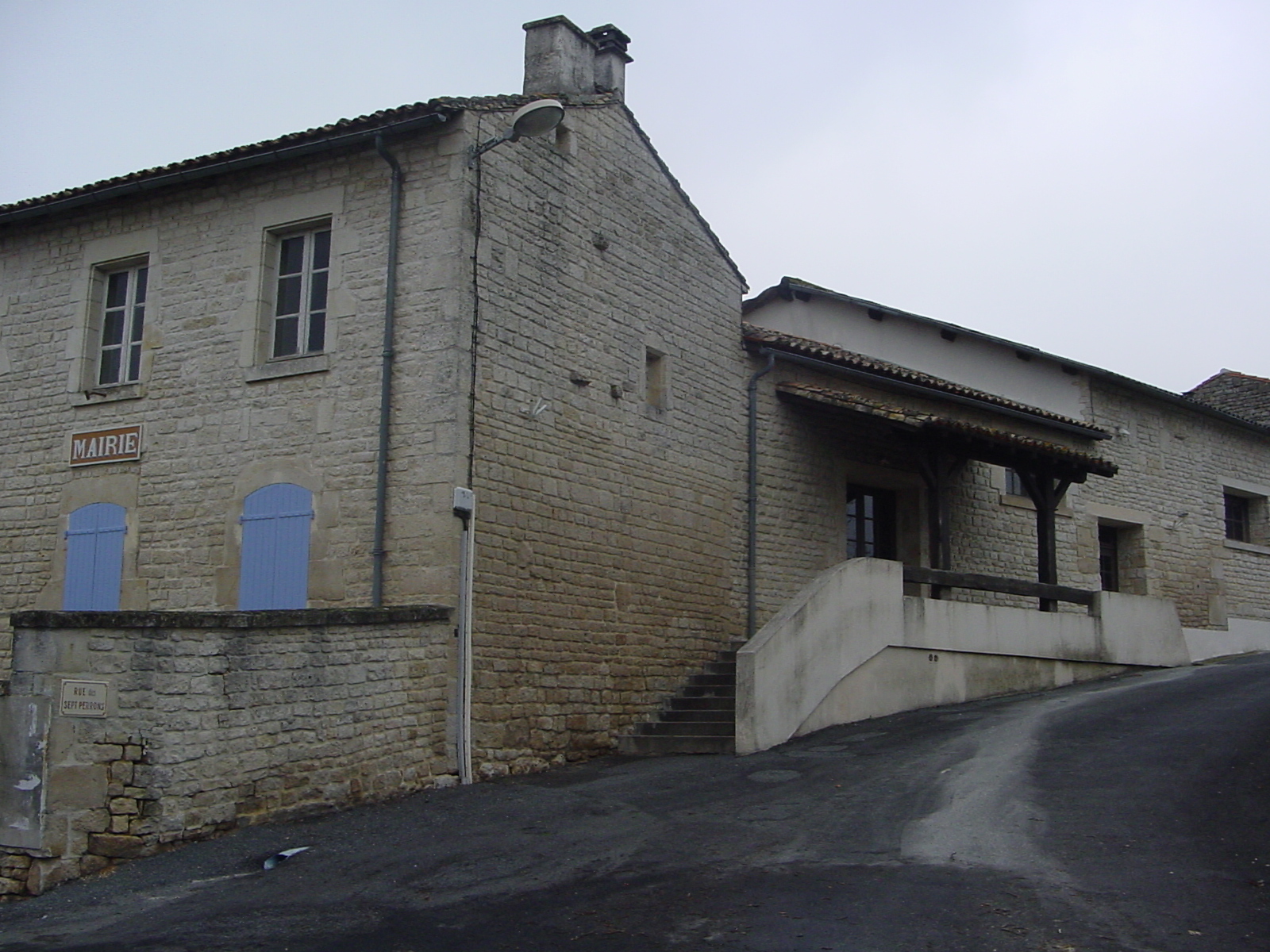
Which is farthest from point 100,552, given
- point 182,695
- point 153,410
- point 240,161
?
point 182,695

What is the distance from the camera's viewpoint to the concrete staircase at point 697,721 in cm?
1139

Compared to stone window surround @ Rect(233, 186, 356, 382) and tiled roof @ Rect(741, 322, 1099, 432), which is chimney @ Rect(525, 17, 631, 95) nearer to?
stone window surround @ Rect(233, 186, 356, 382)

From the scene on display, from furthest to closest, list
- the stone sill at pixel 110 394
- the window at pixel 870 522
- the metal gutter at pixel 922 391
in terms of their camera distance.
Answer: the window at pixel 870 522 → the metal gutter at pixel 922 391 → the stone sill at pixel 110 394

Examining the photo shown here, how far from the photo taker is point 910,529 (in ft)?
52.0

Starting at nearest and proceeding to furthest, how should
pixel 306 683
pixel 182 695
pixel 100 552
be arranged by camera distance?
pixel 182 695
pixel 306 683
pixel 100 552

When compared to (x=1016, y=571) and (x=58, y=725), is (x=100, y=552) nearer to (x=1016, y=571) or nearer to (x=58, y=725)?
(x=58, y=725)

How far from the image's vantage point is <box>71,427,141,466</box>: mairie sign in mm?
11947

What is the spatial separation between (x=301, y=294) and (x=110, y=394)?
2.26 metres

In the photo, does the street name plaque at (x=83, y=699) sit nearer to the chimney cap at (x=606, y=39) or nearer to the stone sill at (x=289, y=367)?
the stone sill at (x=289, y=367)

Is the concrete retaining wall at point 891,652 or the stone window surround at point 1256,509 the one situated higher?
the stone window surround at point 1256,509

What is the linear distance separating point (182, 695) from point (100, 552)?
4.61m

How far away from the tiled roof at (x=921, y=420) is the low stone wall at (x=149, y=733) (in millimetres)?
6826

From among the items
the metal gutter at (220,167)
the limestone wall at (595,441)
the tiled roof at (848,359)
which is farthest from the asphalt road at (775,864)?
the metal gutter at (220,167)

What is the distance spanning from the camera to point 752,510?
13.8 metres
